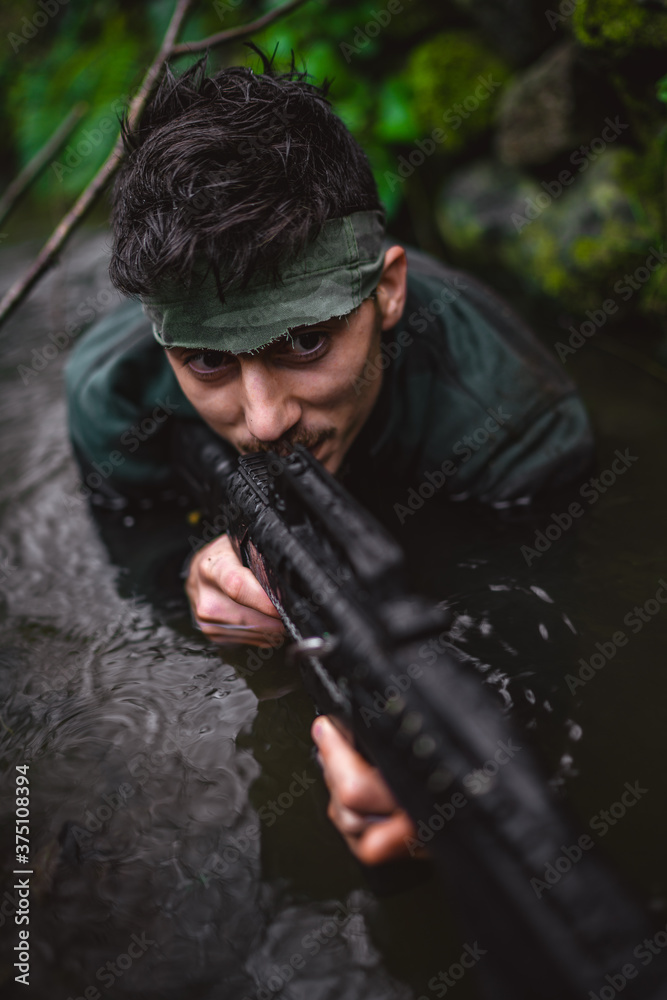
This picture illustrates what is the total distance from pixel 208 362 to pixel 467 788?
4.77 feet

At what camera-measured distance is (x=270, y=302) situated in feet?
6.28

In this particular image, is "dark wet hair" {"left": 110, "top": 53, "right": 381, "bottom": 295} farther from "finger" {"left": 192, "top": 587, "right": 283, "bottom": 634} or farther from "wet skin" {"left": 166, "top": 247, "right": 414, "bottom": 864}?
"finger" {"left": 192, "top": 587, "right": 283, "bottom": 634}

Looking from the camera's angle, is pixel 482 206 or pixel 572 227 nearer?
pixel 572 227

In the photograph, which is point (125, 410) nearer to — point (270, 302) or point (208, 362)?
point (208, 362)

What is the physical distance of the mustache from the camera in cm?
208

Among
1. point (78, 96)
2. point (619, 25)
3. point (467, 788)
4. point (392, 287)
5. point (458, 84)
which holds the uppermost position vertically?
point (619, 25)

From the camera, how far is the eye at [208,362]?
2.05 metres

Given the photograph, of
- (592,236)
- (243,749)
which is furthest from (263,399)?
(592,236)

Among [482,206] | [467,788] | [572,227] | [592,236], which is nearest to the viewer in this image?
[467,788]

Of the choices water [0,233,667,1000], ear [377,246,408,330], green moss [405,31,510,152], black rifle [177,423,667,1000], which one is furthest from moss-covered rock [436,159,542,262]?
black rifle [177,423,667,1000]

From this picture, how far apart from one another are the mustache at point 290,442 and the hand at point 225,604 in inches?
12.7

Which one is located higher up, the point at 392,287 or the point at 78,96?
the point at 392,287

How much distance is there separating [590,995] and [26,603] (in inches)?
93.0

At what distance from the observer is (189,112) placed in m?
2.08
